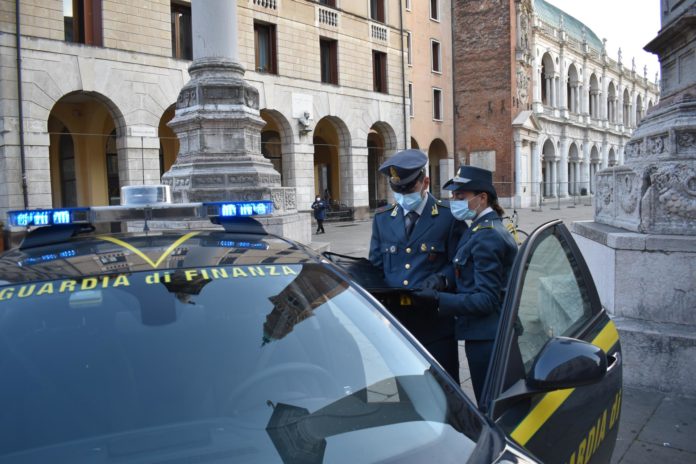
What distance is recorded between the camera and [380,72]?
2941 centimetres

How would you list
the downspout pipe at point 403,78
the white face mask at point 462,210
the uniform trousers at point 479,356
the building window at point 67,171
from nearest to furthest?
1. the uniform trousers at point 479,356
2. the white face mask at point 462,210
3. the building window at point 67,171
4. the downspout pipe at point 403,78

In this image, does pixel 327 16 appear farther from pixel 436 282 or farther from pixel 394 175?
pixel 436 282

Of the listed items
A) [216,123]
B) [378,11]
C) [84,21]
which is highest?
[378,11]

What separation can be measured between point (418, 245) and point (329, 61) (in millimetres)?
24254

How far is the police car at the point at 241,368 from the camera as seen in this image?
1.77 meters

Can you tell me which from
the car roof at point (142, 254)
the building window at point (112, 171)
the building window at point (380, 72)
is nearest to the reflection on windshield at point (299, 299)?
the car roof at point (142, 254)

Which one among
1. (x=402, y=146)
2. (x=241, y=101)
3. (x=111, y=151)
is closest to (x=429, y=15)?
(x=402, y=146)

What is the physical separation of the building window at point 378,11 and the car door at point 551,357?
27.8 metres

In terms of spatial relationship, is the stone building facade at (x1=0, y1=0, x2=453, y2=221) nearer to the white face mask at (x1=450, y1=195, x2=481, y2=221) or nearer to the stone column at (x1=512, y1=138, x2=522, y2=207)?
the stone column at (x1=512, y1=138, x2=522, y2=207)

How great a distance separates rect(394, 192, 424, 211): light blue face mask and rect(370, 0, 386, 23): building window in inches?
1068

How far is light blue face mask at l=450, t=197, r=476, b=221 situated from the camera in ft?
11.5

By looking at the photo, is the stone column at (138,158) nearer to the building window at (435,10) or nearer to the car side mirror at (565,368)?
the car side mirror at (565,368)

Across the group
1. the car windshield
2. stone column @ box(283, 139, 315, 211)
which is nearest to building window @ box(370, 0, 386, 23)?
stone column @ box(283, 139, 315, 211)

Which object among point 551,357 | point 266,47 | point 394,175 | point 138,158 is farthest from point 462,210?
point 266,47
